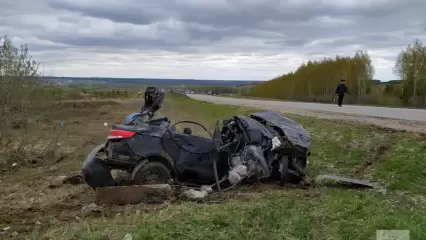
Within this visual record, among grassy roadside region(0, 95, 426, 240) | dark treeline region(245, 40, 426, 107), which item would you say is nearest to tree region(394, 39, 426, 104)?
dark treeline region(245, 40, 426, 107)

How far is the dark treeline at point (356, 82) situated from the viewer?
155 ft

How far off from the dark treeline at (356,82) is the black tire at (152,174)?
37.4 m

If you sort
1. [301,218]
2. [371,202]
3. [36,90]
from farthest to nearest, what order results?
[36,90] < [371,202] < [301,218]

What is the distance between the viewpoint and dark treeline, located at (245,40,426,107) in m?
47.1

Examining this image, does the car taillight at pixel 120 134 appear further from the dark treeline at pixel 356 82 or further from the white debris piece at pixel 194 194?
the dark treeline at pixel 356 82

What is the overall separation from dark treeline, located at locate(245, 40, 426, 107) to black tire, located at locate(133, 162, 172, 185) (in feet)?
123

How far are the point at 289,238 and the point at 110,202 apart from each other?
9.03 feet

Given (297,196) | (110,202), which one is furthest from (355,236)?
(110,202)

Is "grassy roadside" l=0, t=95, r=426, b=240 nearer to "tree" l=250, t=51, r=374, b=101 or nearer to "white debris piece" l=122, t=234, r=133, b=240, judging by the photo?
"white debris piece" l=122, t=234, r=133, b=240

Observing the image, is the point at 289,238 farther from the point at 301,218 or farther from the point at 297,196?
the point at 297,196

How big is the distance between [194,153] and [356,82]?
182 ft

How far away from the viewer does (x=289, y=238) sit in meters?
4.60

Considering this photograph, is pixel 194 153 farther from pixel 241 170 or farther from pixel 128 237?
pixel 128 237

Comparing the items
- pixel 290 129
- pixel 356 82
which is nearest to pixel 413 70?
pixel 356 82
